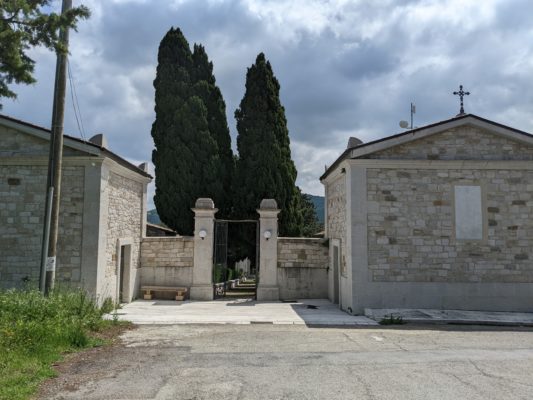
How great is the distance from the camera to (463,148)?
43.8 feet

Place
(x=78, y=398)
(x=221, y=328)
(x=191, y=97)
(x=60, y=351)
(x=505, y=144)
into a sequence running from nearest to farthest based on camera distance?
(x=78, y=398) → (x=60, y=351) → (x=221, y=328) → (x=505, y=144) → (x=191, y=97)

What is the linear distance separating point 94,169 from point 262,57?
40.4ft

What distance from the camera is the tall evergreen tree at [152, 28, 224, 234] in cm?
2025

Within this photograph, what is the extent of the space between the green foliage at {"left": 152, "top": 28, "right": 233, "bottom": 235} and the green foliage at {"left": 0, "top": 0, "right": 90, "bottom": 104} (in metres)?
10.8

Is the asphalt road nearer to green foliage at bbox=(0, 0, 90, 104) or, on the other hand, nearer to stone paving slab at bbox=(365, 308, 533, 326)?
stone paving slab at bbox=(365, 308, 533, 326)

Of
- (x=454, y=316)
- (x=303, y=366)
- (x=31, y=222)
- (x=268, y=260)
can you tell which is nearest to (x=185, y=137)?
(x=268, y=260)

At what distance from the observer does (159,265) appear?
53.0 ft

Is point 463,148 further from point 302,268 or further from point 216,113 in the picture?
point 216,113

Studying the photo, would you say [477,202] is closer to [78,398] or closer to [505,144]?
[505,144]

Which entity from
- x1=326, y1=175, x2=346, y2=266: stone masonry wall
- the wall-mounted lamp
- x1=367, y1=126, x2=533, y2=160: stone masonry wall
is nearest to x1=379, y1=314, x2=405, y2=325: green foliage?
x1=326, y1=175, x2=346, y2=266: stone masonry wall

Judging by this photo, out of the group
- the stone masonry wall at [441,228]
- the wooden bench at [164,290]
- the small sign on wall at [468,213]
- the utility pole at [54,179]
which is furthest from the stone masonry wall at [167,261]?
the small sign on wall at [468,213]

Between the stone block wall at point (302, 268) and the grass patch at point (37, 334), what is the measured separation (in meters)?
6.85

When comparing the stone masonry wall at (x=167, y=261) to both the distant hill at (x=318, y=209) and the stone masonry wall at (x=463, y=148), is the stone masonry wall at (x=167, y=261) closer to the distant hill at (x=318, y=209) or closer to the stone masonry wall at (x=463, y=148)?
the stone masonry wall at (x=463, y=148)

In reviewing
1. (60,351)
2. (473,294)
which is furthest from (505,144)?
(60,351)
